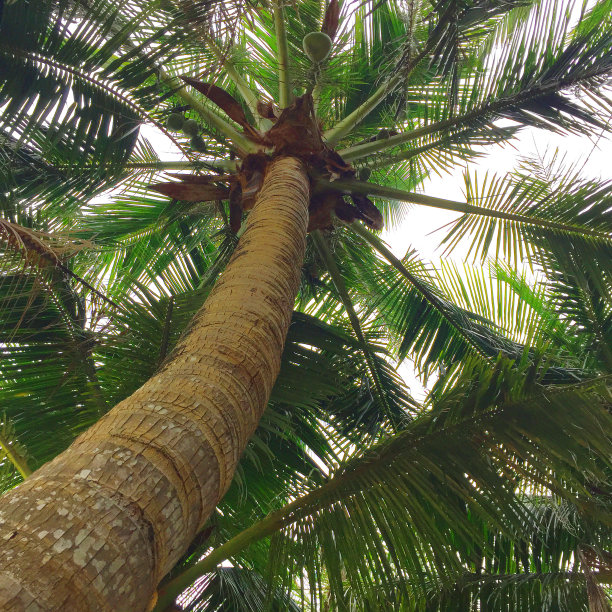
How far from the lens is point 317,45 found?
11.9ft

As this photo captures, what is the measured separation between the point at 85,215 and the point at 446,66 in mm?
3276

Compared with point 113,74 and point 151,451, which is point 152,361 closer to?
point 151,451

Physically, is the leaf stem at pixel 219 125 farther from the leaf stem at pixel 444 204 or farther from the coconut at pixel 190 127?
the leaf stem at pixel 444 204

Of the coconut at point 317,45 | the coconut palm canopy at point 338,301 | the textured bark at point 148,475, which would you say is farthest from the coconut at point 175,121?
the textured bark at point 148,475

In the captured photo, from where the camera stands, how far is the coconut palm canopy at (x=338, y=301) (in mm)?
2113

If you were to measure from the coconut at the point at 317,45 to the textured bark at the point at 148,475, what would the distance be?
1956mm

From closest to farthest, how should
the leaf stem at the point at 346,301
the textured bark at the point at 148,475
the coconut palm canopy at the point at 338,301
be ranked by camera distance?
the textured bark at the point at 148,475 → the coconut palm canopy at the point at 338,301 → the leaf stem at the point at 346,301

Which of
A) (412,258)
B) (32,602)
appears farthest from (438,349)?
(32,602)

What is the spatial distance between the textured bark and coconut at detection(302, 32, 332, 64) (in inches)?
77.0

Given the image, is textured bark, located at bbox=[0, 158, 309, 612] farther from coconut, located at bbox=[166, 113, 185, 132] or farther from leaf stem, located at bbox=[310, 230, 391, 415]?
leaf stem, located at bbox=[310, 230, 391, 415]

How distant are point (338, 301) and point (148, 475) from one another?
404cm

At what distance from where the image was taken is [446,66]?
12.1 ft

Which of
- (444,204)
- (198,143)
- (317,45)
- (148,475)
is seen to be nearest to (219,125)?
(198,143)

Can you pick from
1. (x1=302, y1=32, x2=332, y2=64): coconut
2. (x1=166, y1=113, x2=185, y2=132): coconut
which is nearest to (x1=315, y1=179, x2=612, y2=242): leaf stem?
(x1=302, y1=32, x2=332, y2=64): coconut
